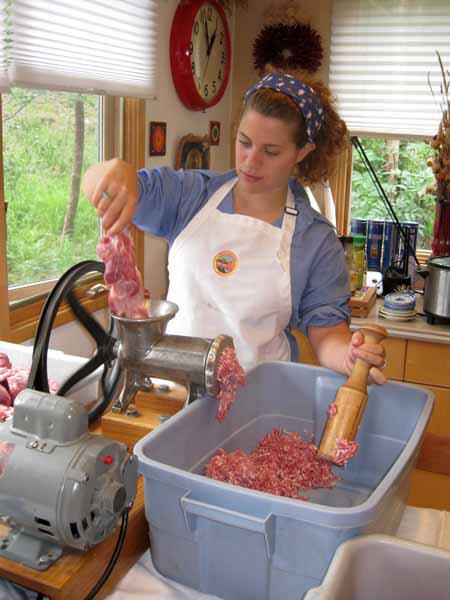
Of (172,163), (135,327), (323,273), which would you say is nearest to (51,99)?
(172,163)

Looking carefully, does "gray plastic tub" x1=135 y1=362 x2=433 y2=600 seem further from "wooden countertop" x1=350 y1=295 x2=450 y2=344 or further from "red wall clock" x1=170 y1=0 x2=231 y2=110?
"red wall clock" x1=170 y1=0 x2=231 y2=110

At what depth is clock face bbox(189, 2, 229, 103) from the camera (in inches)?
110

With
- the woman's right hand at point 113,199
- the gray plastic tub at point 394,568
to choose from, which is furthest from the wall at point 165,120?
the gray plastic tub at point 394,568

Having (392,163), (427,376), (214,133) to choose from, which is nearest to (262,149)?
(427,376)

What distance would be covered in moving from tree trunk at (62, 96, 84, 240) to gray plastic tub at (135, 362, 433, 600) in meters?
1.38

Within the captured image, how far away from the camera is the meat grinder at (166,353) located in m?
1.05

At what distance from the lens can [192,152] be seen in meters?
2.98

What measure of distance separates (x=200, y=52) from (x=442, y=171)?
45.6 inches

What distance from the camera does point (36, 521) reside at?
0.86 m

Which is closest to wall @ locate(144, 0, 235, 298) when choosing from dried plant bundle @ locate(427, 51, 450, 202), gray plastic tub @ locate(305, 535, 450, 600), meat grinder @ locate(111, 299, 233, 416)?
dried plant bundle @ locate(427, 51, 450, 202)

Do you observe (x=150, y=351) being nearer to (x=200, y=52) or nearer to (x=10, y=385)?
(x=10, y=385)

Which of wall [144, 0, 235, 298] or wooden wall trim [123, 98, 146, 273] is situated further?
wall [144, 0, 235, 298]

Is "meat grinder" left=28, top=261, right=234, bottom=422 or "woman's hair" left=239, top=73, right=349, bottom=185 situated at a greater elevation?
"woman's hair" left=239, top=73, right=349, bottom=185

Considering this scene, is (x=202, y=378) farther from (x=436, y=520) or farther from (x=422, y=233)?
(x=422, y=233)
